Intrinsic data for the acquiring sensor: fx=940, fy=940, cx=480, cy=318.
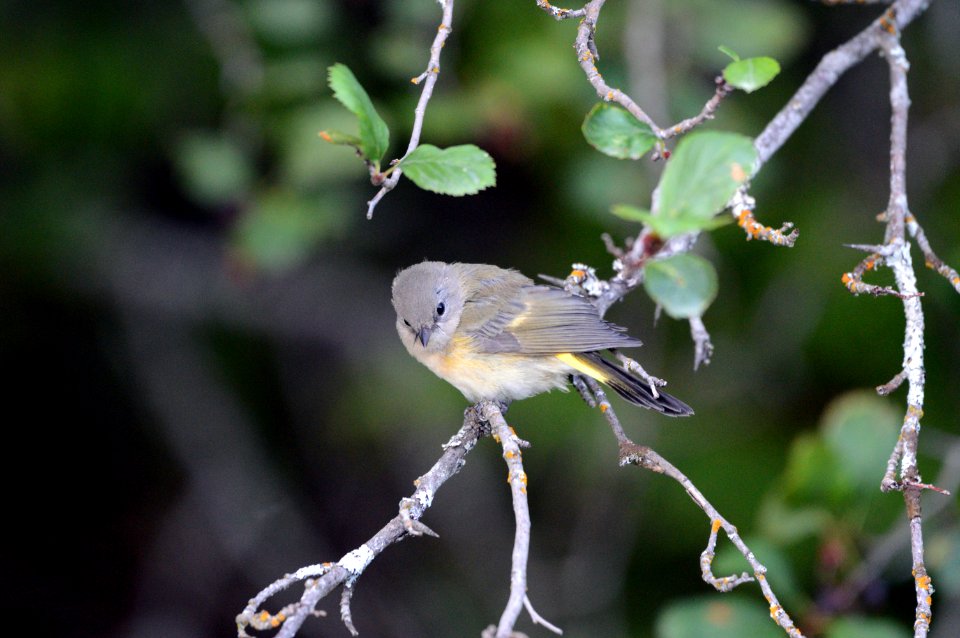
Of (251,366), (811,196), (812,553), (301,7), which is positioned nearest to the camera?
(812,553)

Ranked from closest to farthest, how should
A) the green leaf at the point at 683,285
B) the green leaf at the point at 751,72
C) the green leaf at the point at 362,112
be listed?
the green leaf at the point at 683,285 → the green leaf at the point at 751,72 → the green leaf at the point at 362,112

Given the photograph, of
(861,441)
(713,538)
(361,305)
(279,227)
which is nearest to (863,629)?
(861,441)

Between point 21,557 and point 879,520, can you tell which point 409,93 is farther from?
point 21,557

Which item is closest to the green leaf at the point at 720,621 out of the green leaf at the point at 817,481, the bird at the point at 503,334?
the green leaf at the point at 817,481

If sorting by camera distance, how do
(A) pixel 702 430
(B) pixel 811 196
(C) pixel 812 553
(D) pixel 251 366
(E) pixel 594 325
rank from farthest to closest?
1. (D) pixel 251 366
2. (B) pixel 811 196
3. (A) pixel 702 430
4. (C) pixel 812 553
5. (E) pixel 594 325

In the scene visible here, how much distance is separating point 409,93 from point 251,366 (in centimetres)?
192

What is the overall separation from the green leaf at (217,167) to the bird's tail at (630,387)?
5.95 feet

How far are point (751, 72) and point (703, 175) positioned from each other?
42 cm

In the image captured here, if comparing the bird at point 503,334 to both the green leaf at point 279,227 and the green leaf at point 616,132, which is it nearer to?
the green leaf at point 279,227

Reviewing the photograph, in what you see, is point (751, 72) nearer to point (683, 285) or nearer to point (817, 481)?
point (683, 285)

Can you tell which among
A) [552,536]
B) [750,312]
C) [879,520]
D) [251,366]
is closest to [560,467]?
[552,536]

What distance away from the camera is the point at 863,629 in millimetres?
3061

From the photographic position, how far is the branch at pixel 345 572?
2119mm

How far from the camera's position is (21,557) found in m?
5.05
